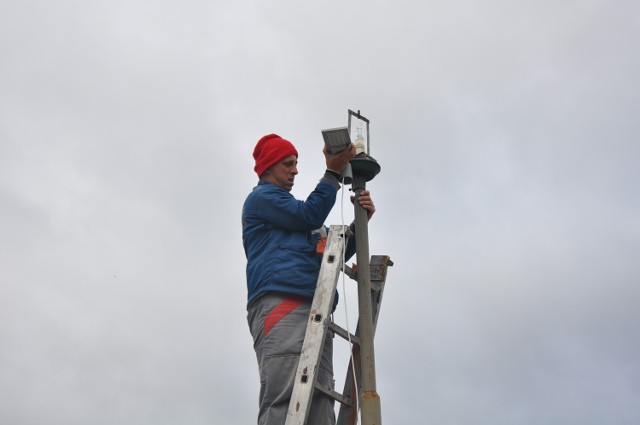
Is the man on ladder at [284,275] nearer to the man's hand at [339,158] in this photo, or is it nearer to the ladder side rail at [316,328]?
A: the man's hand at [339,158]

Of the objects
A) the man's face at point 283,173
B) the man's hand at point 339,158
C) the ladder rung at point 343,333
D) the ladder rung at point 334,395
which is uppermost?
the man's face at point 283,173

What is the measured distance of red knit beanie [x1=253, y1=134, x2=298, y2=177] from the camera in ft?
21.3

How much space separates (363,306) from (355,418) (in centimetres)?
94

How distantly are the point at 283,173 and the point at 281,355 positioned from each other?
63.5 inches

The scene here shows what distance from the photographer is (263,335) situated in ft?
18.8

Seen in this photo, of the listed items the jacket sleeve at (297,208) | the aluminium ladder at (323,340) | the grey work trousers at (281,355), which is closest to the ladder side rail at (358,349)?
the aluminium ladder at (323,340)

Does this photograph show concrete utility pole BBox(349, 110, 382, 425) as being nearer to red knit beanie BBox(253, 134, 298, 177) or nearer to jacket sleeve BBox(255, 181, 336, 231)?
jacket sleeve BBox(255, 181, 336, 231)

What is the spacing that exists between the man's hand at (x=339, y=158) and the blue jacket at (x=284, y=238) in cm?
9

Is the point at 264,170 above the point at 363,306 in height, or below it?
above

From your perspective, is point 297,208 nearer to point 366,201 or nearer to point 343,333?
point 366,201

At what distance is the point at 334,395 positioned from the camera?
5.49 m

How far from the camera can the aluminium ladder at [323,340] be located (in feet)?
17.0

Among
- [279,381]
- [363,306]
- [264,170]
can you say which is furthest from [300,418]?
[264,170]

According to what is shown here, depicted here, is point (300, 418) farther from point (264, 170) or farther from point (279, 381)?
point (264, 170)
